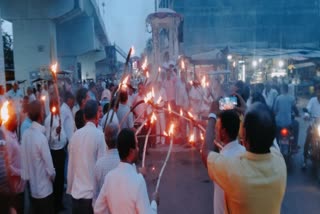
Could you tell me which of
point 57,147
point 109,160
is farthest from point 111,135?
point 57,147

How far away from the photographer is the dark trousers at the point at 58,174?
6738 mm

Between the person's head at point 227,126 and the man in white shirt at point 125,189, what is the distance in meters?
0.78

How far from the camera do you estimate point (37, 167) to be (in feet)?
17.0

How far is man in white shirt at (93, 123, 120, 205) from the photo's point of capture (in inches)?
156

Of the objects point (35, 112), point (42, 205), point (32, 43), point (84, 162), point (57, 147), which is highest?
point (32, 43)

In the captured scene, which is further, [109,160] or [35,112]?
[35,112]

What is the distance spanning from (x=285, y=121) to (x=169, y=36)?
6102 millimetres

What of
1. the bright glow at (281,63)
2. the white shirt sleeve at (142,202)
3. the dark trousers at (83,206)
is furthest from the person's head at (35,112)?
the bright glow at (281,63)

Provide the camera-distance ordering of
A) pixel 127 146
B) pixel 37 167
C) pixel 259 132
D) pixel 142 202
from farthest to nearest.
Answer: pixel 37 167 < pixel 127 146 < pixel 142 202 < pixel 259 132

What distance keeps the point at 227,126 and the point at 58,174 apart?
4.14 metres

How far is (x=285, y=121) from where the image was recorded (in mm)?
10328

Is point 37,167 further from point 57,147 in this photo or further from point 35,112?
point 57,147

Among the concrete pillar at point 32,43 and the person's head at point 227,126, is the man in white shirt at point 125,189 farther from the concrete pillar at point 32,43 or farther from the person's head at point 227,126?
the concrete pillar at point 32,43

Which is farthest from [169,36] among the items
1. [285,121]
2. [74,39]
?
[74,39]
